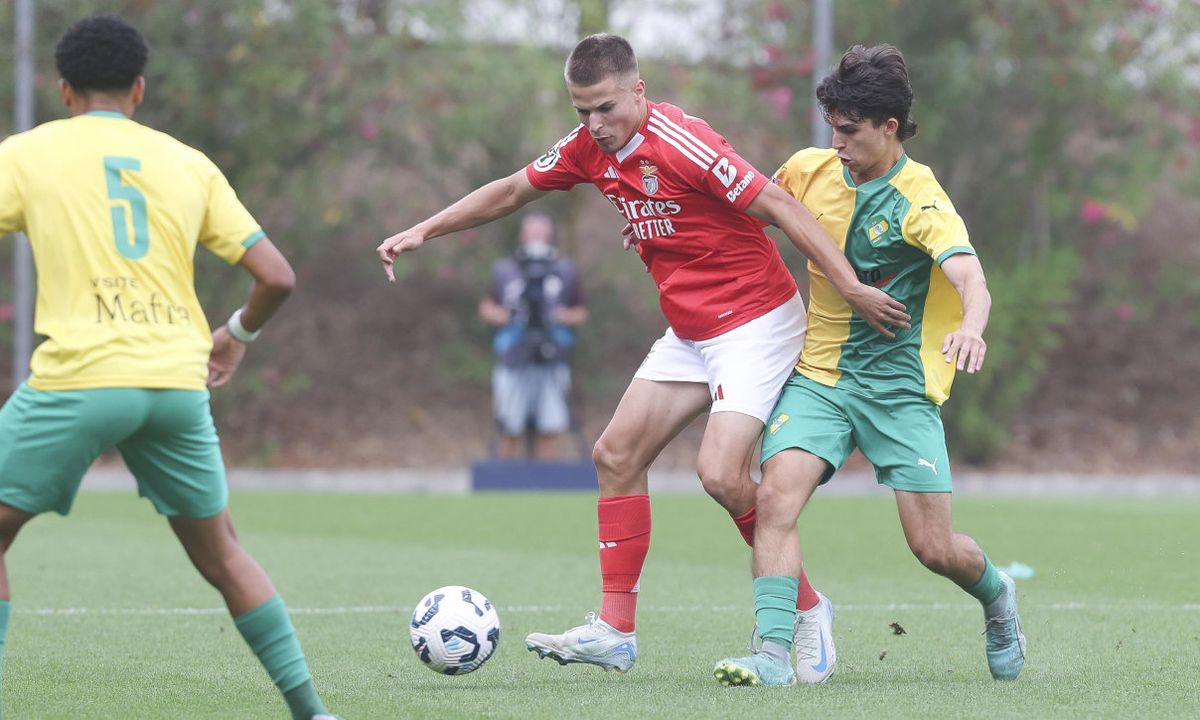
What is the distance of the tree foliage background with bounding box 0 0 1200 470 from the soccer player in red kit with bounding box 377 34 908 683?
1247 centimetres

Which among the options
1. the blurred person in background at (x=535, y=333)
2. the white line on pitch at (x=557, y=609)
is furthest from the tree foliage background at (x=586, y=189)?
the white line on pitch at (x=557, y=609)

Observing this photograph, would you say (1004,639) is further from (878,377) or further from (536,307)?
(536,307)

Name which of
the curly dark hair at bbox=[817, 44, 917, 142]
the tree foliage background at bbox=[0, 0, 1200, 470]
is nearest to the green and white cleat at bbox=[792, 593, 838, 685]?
the curly dark hair at bbox=[817, 44, 917, 142]

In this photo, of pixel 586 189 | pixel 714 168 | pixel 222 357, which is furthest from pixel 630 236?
pixel 586 189

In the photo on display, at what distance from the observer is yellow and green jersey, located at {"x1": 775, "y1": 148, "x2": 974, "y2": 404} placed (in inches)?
237

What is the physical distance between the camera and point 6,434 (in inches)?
174

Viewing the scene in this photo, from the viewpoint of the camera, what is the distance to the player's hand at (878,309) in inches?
233

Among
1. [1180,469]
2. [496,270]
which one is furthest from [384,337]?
[1180,469]

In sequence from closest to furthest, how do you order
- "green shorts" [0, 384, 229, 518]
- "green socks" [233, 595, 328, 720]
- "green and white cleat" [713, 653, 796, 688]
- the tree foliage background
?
1. "green shorts" [0, 384, 229, 518]
2. "green socks" [233, 595, 328, 720]
3. "green and white cleat" [713, 653, 796, 688]
4. the tree foliage background

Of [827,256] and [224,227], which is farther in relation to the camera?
[827,256]

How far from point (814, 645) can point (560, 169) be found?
1.95 m

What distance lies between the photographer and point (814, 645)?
20.0ft

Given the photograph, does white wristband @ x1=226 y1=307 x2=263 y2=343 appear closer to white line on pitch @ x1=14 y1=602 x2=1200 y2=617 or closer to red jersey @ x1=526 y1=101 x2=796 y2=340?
red jersey @ x1=526 y1=101 x2=796 y2=340

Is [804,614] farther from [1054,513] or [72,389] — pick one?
[1054,513]
